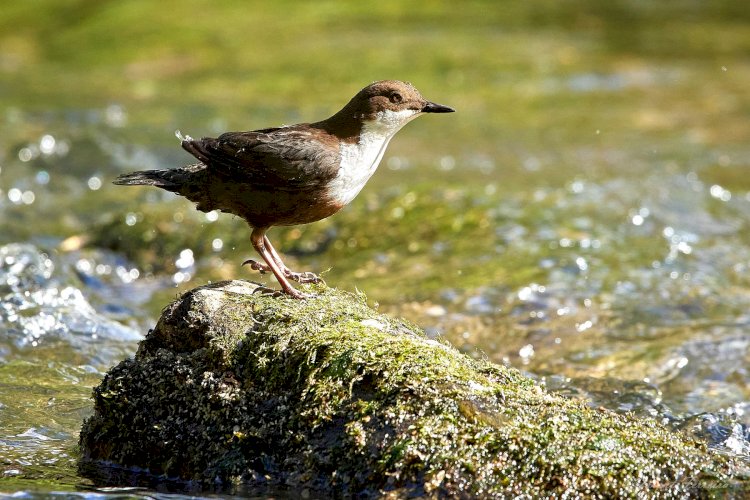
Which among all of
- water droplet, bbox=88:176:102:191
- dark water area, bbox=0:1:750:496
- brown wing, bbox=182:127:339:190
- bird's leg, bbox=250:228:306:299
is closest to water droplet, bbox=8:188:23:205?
dark water area, bbox=0:1:750:496

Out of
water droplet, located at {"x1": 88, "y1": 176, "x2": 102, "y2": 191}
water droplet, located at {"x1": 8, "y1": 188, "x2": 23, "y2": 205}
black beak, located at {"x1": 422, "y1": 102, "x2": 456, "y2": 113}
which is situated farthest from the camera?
water droplet, located at {"x1": 88, "y1": 176, "x2": 102, "y2": 191}

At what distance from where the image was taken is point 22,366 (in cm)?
585

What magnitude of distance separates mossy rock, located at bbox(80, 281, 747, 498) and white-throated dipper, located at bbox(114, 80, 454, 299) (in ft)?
1.70

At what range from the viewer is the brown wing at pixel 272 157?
4746 mm

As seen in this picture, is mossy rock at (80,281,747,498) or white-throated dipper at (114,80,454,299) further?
white-throated dipper at (114,80,454,299)

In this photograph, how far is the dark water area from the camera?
6.19m

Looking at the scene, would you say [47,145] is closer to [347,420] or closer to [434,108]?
[434,108]

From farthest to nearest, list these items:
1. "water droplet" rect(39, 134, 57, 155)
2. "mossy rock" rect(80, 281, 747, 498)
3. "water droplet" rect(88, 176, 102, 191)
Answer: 1. "water droplet" rect(39, 134, 57, 155)
2. "water droplet" rect(88, 176, 102, 191)
3. "mossy rock" rect(80, 281, 747, 498)

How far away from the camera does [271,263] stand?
15.8 feet

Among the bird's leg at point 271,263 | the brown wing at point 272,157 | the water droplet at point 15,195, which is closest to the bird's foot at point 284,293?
the bird's leg at point 271,263

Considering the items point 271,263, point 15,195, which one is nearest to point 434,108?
point 271,263

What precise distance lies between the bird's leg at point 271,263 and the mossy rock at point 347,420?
12cm

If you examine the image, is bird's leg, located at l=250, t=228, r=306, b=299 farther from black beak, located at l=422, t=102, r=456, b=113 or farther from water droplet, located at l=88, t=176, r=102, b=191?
water droplet, located at l=88, t=176, r=102, b=191

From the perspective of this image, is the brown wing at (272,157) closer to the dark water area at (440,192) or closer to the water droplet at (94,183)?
the dark water area at (440,192)
